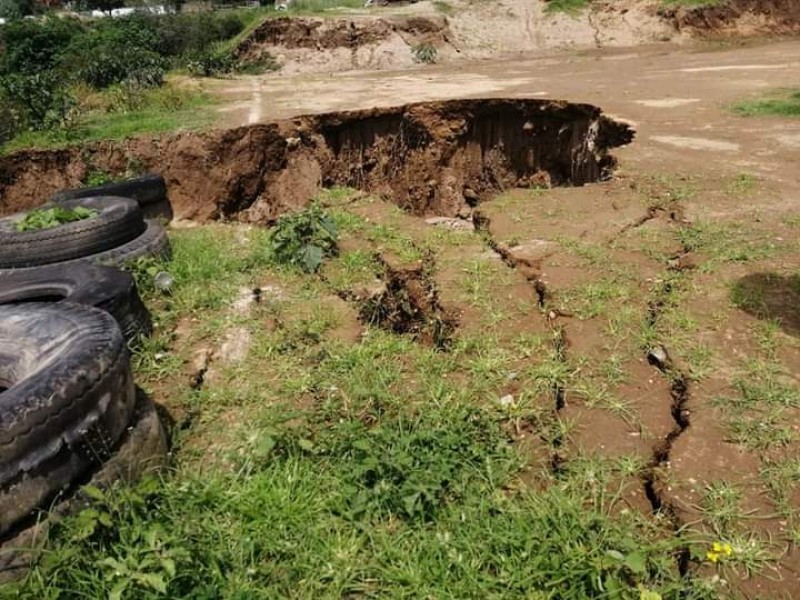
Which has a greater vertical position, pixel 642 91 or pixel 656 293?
pixel 642 91

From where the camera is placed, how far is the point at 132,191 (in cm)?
668

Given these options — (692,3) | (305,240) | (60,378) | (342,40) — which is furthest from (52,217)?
(692,3)

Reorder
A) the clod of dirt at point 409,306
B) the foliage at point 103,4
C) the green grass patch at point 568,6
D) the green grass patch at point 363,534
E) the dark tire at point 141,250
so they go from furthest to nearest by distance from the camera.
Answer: the foliage at point 103,4 → the green grass patch at point 568,6 → the dark tire at point 141,250 → the clod of dirt at point 409,306 → the green grass patch at point 363,534

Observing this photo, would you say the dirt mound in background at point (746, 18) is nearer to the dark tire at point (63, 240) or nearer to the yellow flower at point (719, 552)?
the dark tire at point (63, 240)

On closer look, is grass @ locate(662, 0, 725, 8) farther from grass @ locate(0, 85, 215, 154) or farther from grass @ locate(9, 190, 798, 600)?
grass @ locate(9, 190, 798, 600)

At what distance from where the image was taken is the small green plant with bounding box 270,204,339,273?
16.3 ft

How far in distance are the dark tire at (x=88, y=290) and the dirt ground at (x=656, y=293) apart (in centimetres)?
50

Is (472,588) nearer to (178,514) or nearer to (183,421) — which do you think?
(178,514)

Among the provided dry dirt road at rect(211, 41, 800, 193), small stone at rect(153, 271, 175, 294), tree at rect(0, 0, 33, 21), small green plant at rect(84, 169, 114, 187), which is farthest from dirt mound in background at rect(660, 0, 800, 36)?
tree at rect(0, 0, 33, 21)

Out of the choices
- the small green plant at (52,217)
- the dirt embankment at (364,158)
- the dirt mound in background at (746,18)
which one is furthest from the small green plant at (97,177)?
the dirt mound in background at (746,18)

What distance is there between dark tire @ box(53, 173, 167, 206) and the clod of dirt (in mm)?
3345

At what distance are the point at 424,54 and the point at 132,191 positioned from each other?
1265 cm

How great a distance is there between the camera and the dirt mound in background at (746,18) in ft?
58.9

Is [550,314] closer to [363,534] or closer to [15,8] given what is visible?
[363,534]
